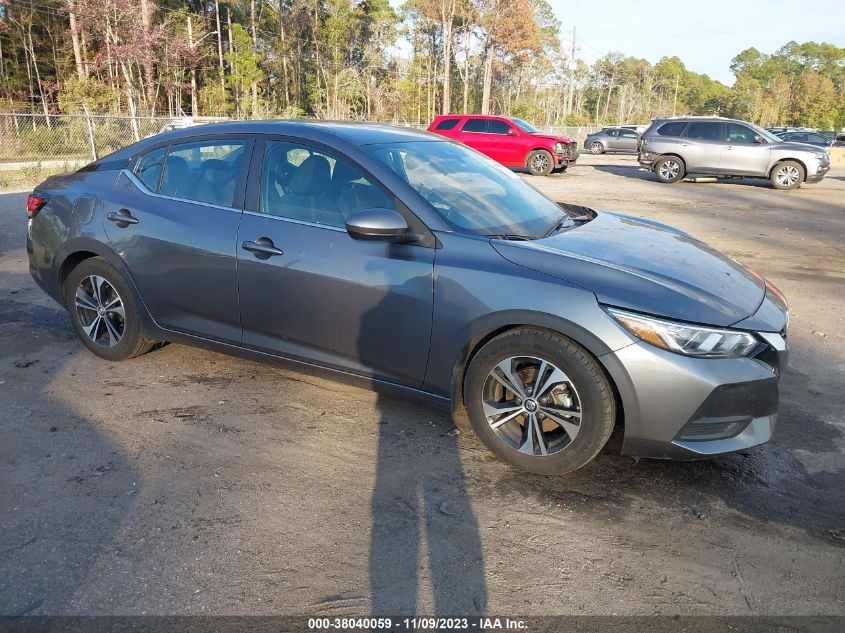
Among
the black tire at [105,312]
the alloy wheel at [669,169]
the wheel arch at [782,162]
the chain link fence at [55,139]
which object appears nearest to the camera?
the black tire at [105,312]

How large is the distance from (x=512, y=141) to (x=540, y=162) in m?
1.10

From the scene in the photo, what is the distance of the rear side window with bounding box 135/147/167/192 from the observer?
14.1 feet

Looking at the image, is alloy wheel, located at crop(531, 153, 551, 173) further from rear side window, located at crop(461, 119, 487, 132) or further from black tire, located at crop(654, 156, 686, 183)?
black tire, located at crop(654, 156, 686, 183)

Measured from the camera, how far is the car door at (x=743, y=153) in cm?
1761

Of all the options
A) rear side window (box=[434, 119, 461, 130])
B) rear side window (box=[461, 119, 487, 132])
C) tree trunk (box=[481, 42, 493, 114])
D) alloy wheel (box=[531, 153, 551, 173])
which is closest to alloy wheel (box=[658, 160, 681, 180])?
alloy wheel (box=[531, 153, 551, 173])

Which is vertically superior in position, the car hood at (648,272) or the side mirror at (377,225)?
the side mirror at (377,225)

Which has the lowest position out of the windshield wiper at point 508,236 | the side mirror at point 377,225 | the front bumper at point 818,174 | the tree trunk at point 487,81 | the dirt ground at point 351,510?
the dirt ground at point 351,510

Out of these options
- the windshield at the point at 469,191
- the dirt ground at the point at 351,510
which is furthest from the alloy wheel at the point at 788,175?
the windshield at the point at 469,191

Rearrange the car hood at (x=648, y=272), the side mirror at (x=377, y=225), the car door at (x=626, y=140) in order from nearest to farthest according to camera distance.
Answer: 1. the car hood at (x=648, y=272)
2. the side mirror at (x=377, y=225)
3. the car door at (x=626, y=140)

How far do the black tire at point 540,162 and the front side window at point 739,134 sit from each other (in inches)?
194

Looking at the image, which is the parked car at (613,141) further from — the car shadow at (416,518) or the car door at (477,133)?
the car shadow at (416,518)

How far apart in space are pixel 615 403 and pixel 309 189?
2.03m

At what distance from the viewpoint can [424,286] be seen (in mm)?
3324

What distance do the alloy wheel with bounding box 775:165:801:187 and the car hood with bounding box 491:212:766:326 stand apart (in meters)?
16.1
